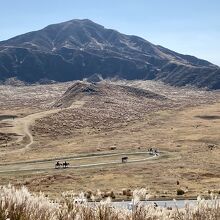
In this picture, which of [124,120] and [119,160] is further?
[124,120]

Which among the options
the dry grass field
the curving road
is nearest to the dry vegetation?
the dry grass field

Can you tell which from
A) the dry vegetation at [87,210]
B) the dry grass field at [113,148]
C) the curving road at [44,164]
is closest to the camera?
the dry vegetation at [87,210]

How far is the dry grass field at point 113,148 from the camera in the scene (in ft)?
204

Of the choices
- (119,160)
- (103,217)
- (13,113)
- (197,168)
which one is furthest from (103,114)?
(103,217)

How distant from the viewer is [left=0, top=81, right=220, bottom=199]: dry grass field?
2443 inches

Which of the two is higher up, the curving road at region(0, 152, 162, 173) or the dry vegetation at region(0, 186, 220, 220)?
the dry vegetation at region(0, 186, 220, 220)

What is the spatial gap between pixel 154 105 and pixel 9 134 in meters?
88.3

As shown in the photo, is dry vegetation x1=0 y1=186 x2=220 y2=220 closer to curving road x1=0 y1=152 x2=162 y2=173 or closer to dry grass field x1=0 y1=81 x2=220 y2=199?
dry grass field x1=0 y1=81 x2=220 y2=199

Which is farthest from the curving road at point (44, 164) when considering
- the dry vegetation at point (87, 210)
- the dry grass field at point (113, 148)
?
the dry vegetation at point (87, 210)

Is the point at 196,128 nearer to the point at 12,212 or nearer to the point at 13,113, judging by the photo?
the point at 13,113

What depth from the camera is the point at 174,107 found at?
189125 mm

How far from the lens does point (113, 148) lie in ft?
318

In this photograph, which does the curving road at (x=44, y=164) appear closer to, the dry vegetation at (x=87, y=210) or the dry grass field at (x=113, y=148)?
the dry grass field at (x=113, y=148)

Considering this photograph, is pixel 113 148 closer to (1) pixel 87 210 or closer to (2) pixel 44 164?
(2) pixel 44 164
